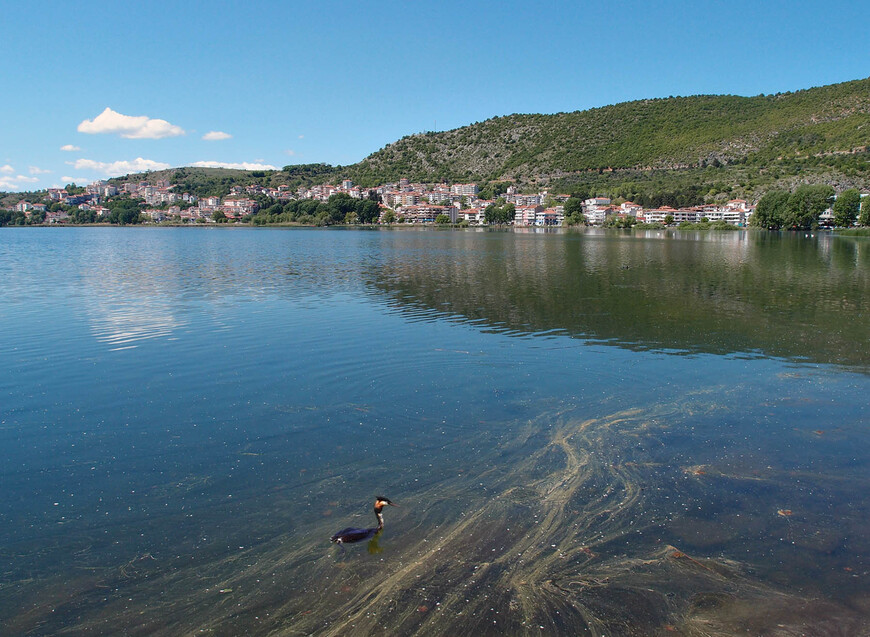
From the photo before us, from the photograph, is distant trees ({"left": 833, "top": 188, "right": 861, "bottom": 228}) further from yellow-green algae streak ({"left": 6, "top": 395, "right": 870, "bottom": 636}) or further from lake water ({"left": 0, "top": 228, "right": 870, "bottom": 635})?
yellow-green algae streak ({"left": 6, "top": 395, "right": 870, "bottom": 636})

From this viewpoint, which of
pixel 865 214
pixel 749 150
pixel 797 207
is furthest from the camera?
pixel 749 150

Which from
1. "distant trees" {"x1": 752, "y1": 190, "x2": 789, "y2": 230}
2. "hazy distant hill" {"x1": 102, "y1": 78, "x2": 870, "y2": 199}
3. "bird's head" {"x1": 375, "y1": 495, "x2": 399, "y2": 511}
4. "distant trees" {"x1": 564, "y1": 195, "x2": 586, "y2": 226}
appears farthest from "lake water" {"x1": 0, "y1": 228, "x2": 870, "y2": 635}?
"distant trees" {"x1": 564, "y1": 195, "x2": 586, "y2": 226}

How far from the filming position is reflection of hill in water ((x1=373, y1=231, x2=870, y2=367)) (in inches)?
659

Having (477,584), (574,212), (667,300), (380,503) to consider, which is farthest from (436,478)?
(574,212)

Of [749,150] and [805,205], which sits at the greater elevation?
[749,150]

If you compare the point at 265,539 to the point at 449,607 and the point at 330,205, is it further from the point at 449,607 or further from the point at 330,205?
the point at 330,205

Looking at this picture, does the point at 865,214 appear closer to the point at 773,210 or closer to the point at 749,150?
the point at 773,210

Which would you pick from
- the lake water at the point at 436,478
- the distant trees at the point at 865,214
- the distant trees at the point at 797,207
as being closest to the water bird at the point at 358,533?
the lake water at the point at 436,478

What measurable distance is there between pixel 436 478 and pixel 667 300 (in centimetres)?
1878

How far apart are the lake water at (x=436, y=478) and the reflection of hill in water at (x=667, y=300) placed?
0.30 metres

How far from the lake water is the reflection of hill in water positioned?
300 millimetres

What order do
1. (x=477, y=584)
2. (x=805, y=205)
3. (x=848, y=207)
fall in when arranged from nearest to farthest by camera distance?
(x=477, y=584) < (x=848, y=207) < (x=805, y=205)

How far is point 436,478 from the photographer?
7934mm

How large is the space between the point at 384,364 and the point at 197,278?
21.7m
